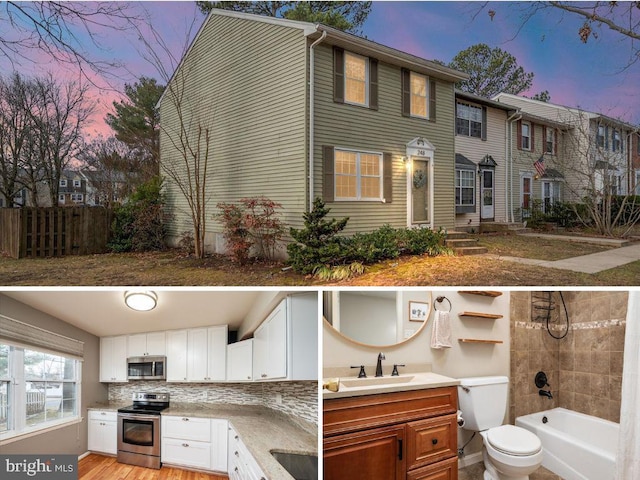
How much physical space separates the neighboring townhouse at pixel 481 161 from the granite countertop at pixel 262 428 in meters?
5.30

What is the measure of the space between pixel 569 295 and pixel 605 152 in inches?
183

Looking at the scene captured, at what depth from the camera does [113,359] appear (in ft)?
10.1

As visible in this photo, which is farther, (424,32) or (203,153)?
(203,153)

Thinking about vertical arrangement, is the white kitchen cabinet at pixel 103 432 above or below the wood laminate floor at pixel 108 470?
above

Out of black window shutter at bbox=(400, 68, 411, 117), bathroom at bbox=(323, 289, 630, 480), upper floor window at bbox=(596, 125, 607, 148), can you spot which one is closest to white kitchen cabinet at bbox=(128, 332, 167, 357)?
bathroom at bbox=(323, 289, 630, 480)

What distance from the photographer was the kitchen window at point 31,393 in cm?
236

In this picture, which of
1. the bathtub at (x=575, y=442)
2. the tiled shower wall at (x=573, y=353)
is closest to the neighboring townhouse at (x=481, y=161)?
the tiled shower wall at (x=573, y=353)

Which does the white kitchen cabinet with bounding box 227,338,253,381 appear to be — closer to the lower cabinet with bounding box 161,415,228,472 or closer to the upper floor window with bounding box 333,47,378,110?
the lower cabinet with bounding box 161,415,228,472

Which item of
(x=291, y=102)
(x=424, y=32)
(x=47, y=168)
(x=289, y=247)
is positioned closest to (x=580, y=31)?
(x=424, y=32)

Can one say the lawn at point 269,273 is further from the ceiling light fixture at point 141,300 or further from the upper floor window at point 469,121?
the upper floor window at point 469,121

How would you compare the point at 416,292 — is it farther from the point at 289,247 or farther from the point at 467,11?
the point at 467,11

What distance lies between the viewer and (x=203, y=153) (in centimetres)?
684

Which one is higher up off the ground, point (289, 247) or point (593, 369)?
point (289, 247)

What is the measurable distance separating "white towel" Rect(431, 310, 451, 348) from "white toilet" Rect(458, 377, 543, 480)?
32 centimetres
